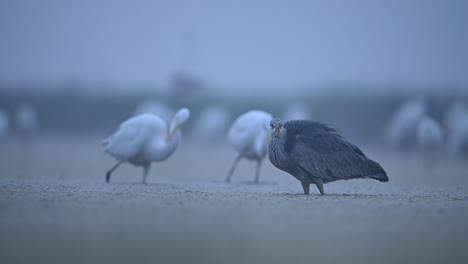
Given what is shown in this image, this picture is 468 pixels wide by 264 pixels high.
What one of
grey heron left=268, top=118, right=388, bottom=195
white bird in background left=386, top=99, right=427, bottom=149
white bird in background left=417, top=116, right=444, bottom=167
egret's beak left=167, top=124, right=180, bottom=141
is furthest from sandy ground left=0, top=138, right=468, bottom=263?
white bird in background left=386, top=99, right=427, bottom=149

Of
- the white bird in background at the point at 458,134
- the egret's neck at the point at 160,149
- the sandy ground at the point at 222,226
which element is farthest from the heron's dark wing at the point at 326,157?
the white bird in background at the point at 458,134

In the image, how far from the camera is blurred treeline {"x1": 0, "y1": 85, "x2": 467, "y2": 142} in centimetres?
3391

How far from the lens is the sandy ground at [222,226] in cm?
591

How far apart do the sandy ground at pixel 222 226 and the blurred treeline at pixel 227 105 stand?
75.4ft

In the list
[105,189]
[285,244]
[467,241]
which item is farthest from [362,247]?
[105,189]

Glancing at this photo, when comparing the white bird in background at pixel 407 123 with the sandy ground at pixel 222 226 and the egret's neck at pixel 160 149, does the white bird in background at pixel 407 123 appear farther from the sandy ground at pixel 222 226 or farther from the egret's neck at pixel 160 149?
the egret's neck at pixel 160 149

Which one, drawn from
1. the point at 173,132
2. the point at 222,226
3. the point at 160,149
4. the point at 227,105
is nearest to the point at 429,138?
the point at 173,132

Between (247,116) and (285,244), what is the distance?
8.07m

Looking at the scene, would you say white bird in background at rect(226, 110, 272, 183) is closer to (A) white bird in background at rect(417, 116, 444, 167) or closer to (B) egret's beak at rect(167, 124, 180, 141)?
(B) egret's beak at rect(167, 124, 180, 141)

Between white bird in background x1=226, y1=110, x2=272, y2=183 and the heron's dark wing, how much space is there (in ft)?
11.8

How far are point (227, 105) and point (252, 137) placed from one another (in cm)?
2633

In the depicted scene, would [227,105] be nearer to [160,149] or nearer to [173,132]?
[173,132]

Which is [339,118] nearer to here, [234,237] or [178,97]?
[178,97]

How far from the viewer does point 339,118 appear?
117ft
